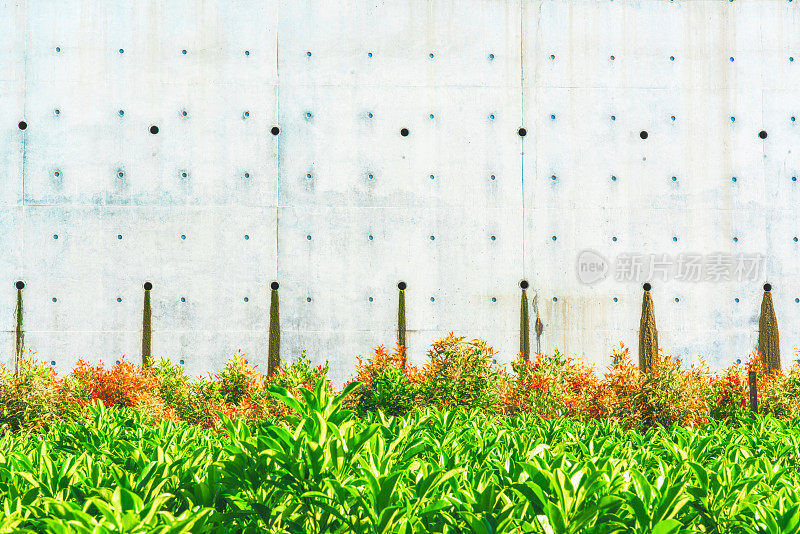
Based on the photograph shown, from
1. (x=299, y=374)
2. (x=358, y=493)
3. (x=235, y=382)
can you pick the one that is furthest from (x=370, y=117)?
(x=358, y=493)

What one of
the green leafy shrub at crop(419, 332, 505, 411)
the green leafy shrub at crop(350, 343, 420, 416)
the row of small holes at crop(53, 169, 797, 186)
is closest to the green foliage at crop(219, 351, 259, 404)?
the green leafy shrub at crop(350, 343, 420, 416)

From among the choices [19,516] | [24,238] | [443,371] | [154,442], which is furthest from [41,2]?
[19,516]

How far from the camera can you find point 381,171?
11.0 meters

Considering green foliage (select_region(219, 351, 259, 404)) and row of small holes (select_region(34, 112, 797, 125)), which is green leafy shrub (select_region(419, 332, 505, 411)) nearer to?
green foliage (select_region(219, 351, 259, 404))

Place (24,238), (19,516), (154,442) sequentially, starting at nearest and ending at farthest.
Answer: (19,516), (154,442), (24,238)

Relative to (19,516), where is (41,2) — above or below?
above

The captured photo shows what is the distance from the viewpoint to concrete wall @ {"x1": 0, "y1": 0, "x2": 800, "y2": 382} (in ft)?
35.1

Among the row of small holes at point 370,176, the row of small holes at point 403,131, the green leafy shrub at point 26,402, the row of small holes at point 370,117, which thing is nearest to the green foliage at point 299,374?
the green leafy shrub at point 26,402

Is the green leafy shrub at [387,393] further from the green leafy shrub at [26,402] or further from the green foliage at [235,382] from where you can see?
the green leafy shrub at [26,402]

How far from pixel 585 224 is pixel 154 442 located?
8.92m

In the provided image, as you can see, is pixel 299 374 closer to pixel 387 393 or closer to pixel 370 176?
pixel 387 393

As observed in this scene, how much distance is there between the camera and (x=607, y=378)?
27.6 feet

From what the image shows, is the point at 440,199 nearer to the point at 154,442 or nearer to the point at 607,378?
the point at 607,378

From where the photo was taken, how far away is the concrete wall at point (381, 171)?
35.1 ft
